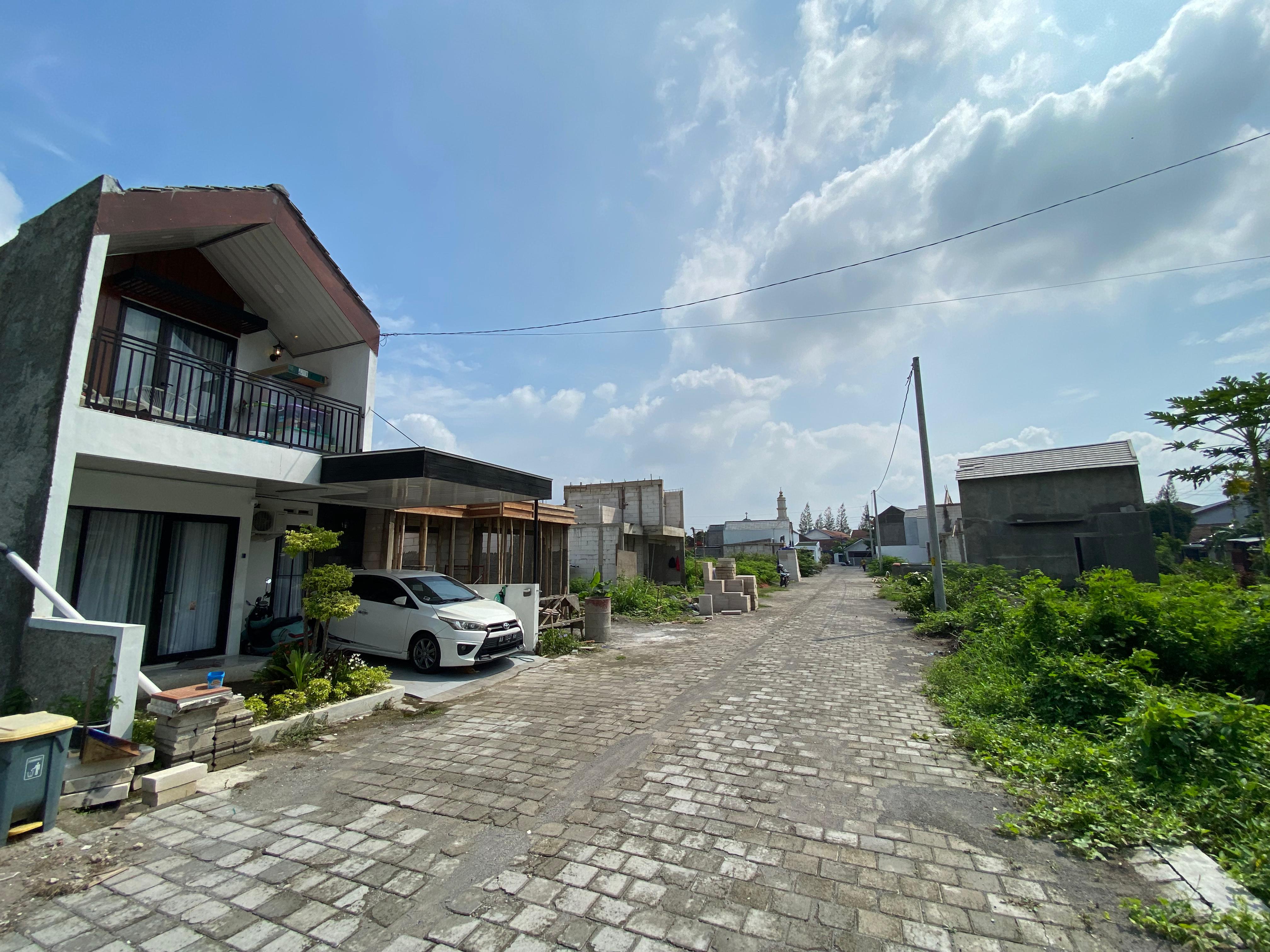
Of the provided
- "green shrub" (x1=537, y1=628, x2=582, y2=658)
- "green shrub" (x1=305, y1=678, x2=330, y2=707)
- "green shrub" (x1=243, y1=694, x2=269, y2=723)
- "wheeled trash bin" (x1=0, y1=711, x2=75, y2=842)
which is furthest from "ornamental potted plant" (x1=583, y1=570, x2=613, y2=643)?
"wheeled trash bin" (x1=0, y1=711, x2=75, y2=842)

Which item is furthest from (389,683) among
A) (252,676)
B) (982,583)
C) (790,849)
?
(982,583)

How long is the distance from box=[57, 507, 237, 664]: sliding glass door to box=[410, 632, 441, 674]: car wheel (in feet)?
10.0

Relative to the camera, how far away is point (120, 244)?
6.89 m

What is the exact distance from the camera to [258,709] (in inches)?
226

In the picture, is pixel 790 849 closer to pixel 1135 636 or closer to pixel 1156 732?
pixel 1156 732

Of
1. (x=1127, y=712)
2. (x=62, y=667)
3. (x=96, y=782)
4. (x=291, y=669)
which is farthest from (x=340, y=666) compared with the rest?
(x=1127, y=712)

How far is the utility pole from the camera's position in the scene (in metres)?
14.0

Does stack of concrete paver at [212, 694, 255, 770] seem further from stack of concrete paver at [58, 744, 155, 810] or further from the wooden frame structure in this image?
the wooden frame structure

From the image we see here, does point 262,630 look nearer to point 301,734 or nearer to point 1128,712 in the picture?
point 301,734

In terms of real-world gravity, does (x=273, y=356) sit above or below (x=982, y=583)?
above

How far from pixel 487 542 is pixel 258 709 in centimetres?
977

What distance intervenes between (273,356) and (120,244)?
3196mm

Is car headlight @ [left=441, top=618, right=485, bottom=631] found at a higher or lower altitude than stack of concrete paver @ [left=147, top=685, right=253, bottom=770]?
higher

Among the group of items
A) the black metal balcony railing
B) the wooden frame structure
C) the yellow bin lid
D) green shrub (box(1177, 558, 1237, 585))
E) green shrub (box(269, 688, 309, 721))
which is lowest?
green shrub (box(269, 688, 309, 721))
